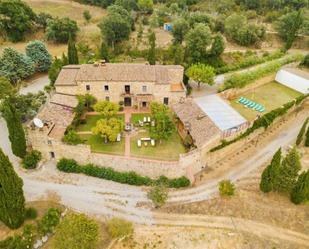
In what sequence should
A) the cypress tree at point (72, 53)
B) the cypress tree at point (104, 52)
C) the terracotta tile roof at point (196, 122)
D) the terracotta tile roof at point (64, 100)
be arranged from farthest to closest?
the cypress tree at point (104, 52)
the cypress tree at point (72, 53)
the terracotta tile roof at point (64, 100)
the terracotta tile roof at point (196, 122)

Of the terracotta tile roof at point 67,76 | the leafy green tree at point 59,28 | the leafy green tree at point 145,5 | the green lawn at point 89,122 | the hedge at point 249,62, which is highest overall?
the leafy green tree at point 145,5

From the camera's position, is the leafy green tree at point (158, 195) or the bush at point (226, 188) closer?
the leafy green tree at point (158, 195)

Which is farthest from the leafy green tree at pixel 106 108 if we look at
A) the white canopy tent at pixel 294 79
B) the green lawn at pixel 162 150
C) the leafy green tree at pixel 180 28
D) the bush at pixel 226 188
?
the white canopy tent at pixel 294 79

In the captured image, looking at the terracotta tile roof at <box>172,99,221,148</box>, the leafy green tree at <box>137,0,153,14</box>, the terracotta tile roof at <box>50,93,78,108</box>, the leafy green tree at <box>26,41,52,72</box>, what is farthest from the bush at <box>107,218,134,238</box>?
the leafy green tree at <box>137,0,153,14</box>

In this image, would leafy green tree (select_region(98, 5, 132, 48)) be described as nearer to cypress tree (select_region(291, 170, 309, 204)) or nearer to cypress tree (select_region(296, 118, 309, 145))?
cypress tree (select_region(296, 118, 309, 145))

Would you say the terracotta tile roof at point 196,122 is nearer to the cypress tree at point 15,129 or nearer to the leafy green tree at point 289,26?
the cypress tree at point 15,129

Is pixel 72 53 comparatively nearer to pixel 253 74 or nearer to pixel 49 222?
pixel 253 74
